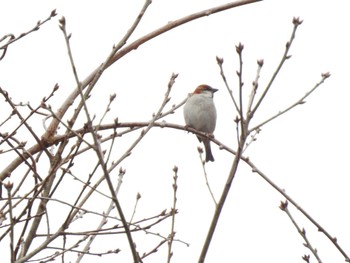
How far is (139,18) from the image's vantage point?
11.5 feet

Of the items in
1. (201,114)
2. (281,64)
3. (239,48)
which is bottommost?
(281,64)

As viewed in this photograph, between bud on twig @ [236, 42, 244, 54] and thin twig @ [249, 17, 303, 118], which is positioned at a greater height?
bud on twig @ [236, 42, 244, 54]

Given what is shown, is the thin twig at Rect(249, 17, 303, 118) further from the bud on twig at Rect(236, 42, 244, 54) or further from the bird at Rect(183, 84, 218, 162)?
the bird at Rect(183, 84, 218, 162)

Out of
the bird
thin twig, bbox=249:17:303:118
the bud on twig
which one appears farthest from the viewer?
the bird

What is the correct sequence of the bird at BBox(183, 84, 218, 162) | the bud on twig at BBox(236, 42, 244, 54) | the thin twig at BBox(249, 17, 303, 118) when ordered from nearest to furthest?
the thin twig at BBox(249, 17, 303, 118) < the bud on twig at BBox(236, 42, 244, 54) < the bird at BBox(183, 84, 218, 162)

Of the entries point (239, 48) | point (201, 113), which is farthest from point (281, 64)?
point (201, 113)

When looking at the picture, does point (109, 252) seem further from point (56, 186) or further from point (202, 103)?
point (202, 103)

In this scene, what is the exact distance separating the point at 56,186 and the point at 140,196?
3.49ft

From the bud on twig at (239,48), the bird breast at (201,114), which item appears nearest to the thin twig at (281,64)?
the bud on twig at (239,48)

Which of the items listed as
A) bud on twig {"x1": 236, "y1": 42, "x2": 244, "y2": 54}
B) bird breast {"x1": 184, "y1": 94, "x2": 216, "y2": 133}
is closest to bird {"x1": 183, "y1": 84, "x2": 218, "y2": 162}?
bird breast {"x1": 184, "y1": 94, "x2": 216, "y2": 133}

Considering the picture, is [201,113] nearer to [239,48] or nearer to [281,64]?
[239,48]

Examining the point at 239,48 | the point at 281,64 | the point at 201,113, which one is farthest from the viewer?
the point at 201,113

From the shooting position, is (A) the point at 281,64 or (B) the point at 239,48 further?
(B) the point at 239,48

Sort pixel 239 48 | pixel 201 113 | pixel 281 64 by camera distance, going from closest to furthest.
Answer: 1. pixel 281 64
2. pixel 239 48
3. pixel 201 113
